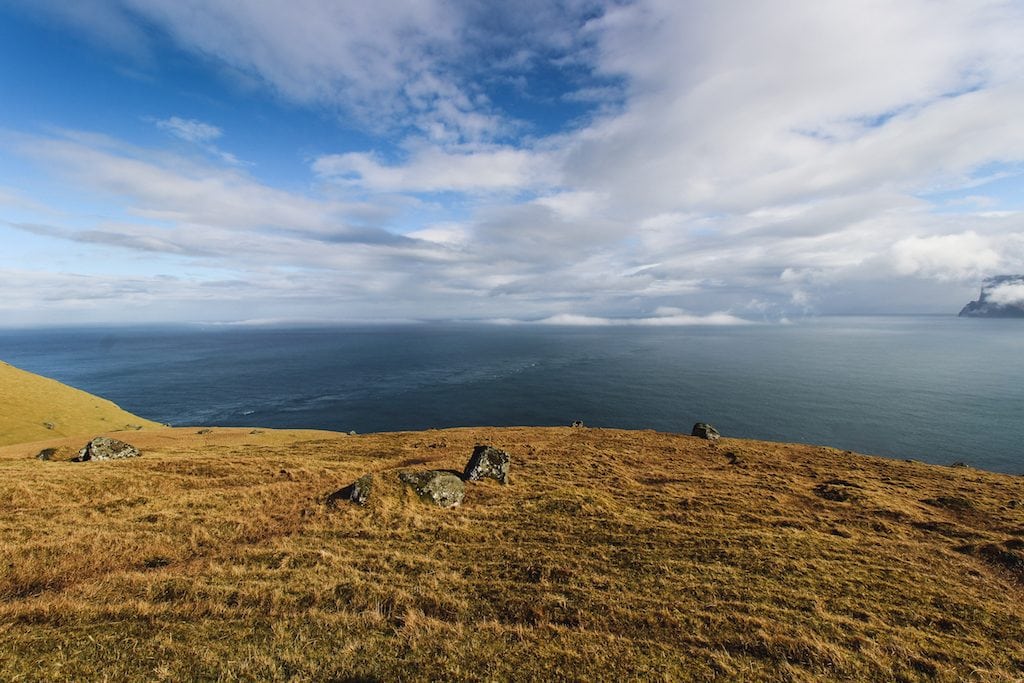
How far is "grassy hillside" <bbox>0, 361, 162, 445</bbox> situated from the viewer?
59.7 m

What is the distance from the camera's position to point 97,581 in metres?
14.5

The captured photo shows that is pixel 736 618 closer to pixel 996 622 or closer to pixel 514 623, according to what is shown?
pixel 514 623

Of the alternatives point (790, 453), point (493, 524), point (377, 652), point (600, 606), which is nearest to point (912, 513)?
point (790, 453)

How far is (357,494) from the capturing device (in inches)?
938

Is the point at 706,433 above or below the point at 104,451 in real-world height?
below

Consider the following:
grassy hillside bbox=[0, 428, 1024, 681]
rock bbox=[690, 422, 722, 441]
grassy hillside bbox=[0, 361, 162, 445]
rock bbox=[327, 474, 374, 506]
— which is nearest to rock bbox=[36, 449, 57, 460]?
grassy hillside bbox=[0, 428, 1024, 681]

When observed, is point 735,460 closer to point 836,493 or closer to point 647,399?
point 836,493

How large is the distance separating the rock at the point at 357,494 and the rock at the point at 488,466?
7277 millimetres

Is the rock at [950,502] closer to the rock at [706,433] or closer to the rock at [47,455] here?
the rock at [706,433]

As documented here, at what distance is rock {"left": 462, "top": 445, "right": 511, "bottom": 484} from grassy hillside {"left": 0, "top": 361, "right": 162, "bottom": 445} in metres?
72.9

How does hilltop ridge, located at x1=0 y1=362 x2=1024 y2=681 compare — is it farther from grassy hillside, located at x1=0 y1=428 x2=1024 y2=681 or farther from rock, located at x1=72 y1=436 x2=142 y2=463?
rock, located at x1=72 y1=436 x2=142 y2=463

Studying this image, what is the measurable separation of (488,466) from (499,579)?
13.4m

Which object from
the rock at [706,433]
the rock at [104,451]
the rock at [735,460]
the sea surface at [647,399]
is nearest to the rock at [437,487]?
the rock at [104,451]

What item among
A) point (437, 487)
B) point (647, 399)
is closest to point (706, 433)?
point (437, 487)
